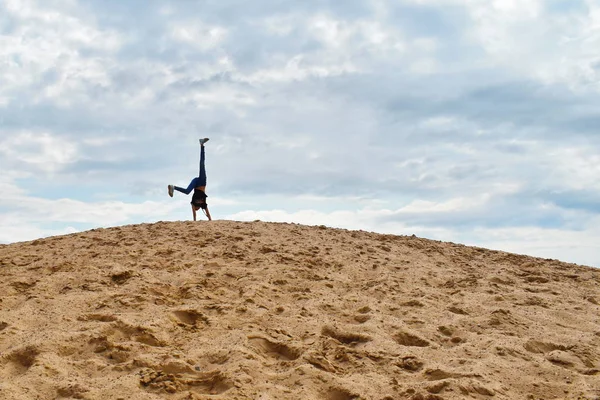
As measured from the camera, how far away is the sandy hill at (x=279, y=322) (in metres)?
4.33

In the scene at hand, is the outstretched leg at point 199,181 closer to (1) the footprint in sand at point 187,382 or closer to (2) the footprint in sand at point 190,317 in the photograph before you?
(2) the footprint in sand at point 190,317

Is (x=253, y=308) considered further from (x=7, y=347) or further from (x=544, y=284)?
(x=544, y=284)

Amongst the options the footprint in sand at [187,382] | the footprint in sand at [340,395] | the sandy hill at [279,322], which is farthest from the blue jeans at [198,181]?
the footprint in sand at [340,395]

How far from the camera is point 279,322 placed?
5.53m

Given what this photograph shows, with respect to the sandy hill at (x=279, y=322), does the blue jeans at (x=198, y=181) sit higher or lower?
higher

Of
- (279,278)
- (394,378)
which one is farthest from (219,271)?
(394,378)

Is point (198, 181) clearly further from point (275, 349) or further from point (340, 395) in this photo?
point (340, 395)

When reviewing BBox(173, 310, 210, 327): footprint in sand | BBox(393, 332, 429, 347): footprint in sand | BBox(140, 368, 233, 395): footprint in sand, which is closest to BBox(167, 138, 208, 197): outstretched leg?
BBox(173, 310, 210, 327): footprint in sand

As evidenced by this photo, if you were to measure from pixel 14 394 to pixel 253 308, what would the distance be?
241cm

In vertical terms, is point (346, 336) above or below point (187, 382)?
above

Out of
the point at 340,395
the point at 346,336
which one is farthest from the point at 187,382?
the point at 346,336

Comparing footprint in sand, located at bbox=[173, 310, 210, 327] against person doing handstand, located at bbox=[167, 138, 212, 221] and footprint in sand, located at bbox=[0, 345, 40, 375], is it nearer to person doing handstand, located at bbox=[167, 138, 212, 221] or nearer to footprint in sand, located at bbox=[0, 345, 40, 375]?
footprint in sand, located at bbox=[0, 345, 40, 375]

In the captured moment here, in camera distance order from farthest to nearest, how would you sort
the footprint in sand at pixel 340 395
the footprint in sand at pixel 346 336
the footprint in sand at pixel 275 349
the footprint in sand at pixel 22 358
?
the footprint in sand at pixel 346 336 → the footprint in sand at pixel 275 349 → the footprint in sand at pixel 22 358 → the footprint in sand at pixel 340 395

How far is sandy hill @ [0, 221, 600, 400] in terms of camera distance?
433 centimetres
